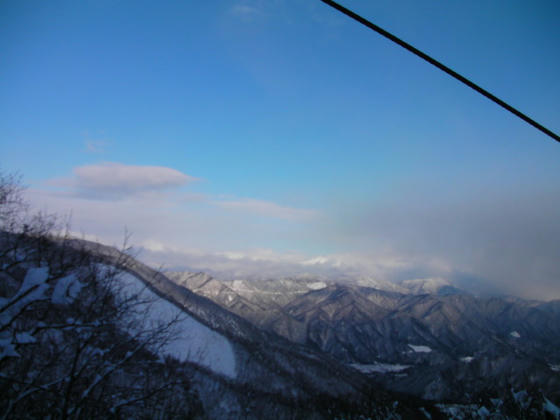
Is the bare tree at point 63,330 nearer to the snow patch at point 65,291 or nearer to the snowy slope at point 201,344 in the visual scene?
the snow patch at point 65,291

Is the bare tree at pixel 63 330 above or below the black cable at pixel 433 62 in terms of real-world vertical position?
below

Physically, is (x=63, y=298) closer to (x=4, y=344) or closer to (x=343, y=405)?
(x=4, y=344)

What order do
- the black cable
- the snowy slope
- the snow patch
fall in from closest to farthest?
the black cable, the snow patch, the snowy slope

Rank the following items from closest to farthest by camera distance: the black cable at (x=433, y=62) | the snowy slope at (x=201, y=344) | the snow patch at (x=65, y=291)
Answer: the black cable at (x=433, y=62) → the snow patch at (x=65, y=291) → the snowy slope at (x=201, y=344)

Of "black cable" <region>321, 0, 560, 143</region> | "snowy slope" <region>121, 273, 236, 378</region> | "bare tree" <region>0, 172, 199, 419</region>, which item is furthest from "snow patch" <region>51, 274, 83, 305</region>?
"snowy slope" <region>121, 273, 236, 378</region>

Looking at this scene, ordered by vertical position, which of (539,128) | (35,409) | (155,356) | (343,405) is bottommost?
(343,405)

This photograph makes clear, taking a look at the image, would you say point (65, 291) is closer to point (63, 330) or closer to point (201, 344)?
point (63, 330)

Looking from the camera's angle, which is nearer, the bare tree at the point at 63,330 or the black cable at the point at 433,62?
the black cable at the point at 433,62

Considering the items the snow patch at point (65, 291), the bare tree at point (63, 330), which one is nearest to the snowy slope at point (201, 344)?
the bare tree at point (63, 330)

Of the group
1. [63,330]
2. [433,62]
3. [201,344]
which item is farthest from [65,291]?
[201,344]

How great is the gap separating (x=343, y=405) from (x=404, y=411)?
3988 cm

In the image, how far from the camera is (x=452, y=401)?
19050 cm

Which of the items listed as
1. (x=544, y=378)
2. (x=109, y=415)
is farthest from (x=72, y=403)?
(x=544, y=378)

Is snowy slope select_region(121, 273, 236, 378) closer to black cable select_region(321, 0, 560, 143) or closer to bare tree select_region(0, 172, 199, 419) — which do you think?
bare tree select_region(0, 172, 199, 419)
